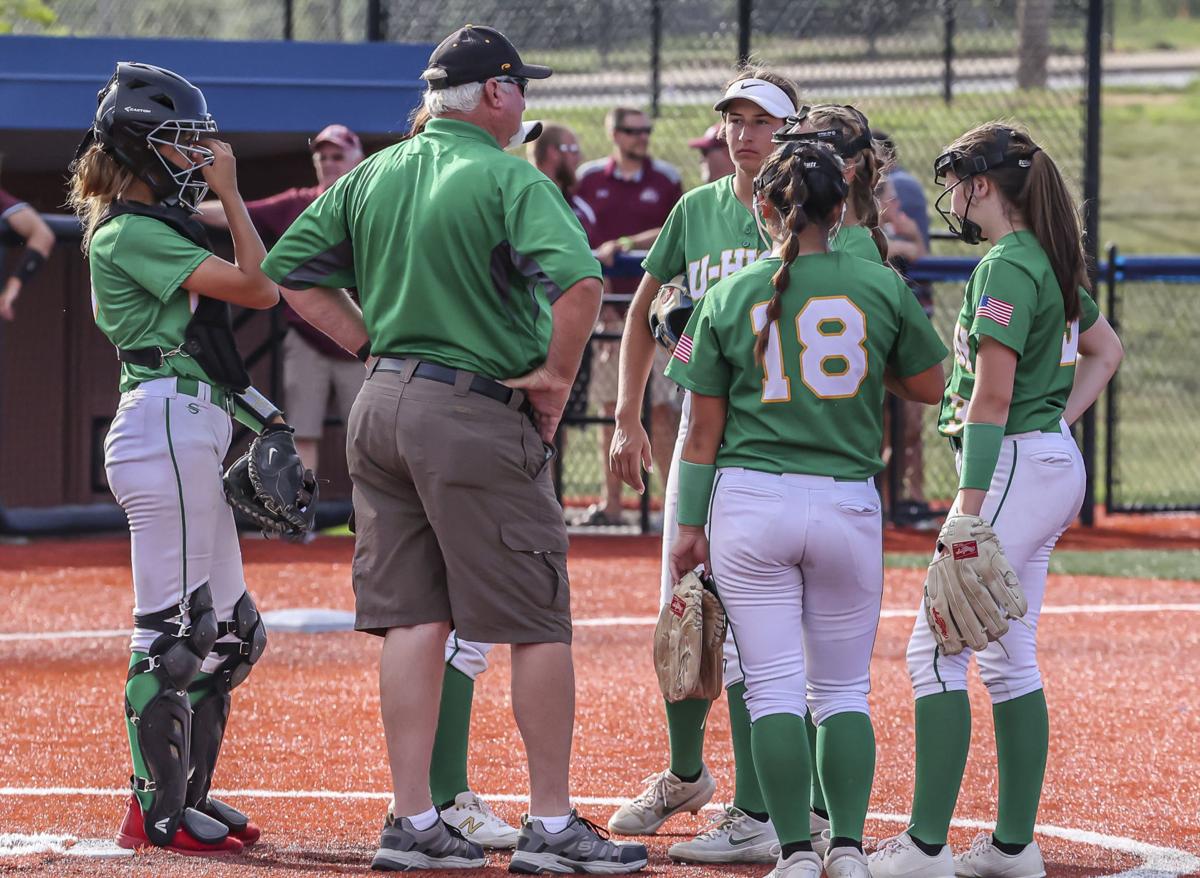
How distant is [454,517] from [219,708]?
36.5 inches

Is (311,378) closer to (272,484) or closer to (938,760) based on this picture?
(272,484)

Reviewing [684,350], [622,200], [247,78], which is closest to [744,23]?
[622,200]

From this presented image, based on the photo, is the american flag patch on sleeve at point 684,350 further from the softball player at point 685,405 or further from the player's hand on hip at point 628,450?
the player's hand on hip at point 628,450

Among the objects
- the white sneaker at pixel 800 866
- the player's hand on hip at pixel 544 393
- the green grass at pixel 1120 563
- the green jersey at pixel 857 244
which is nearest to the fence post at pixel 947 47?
the green grass at pixel 1120 563

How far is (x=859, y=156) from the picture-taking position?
4.41 meters

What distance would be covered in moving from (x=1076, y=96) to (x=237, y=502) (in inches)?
372

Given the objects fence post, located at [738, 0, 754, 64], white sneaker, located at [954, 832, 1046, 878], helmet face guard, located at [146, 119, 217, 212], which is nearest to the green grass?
fence post, located at [738, 0, 754, 64]

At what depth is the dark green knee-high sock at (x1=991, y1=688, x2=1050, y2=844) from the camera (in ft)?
14.0

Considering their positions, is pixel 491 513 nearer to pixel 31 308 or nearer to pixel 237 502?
pixel 237 502

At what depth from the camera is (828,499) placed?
399 centimetres

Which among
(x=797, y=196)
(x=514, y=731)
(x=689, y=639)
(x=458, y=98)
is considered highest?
(x=458, y=98)

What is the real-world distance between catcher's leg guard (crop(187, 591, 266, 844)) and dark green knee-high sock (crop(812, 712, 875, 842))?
152 centimetres

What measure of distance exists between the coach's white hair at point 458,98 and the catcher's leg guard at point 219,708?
1.36m

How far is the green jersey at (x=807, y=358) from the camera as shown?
398 centimetres
